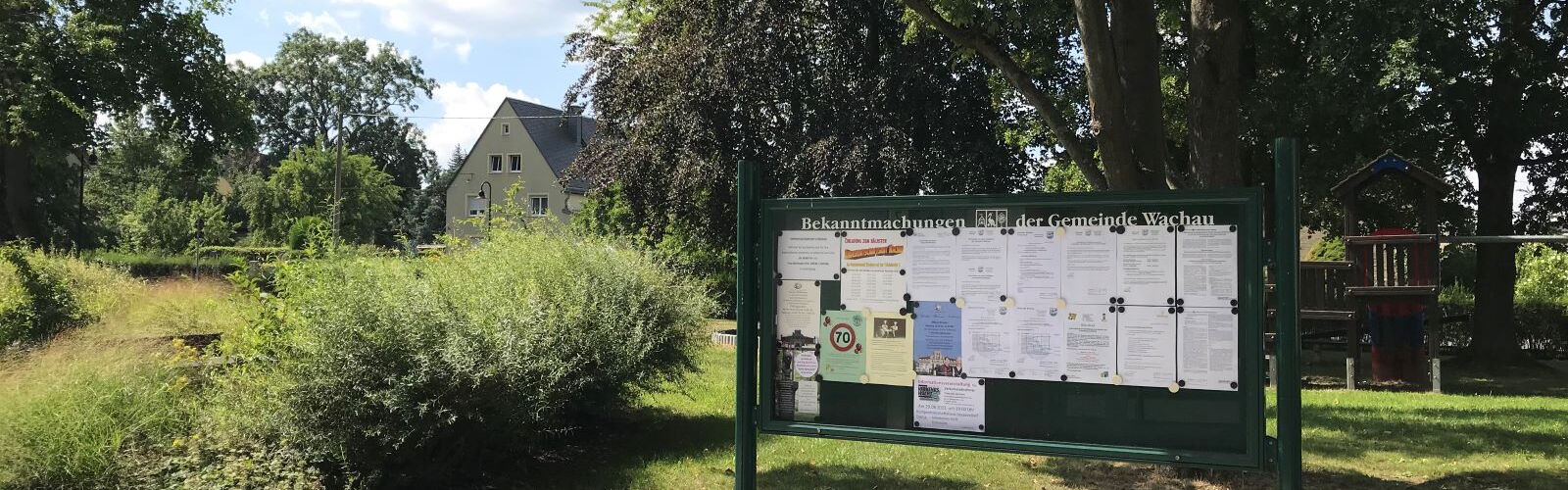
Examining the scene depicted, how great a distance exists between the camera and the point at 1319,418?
9172 mm

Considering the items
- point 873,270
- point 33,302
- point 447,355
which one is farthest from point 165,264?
point 873,270

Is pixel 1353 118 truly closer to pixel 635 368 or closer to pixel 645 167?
pixel 635 368

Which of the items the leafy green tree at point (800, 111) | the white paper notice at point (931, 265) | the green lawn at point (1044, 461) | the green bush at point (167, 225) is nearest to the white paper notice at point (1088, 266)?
the white paper notice at point (931, 265)

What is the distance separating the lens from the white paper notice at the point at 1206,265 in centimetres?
417

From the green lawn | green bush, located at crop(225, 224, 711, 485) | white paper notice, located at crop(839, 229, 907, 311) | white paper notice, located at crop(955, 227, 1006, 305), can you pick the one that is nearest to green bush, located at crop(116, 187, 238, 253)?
green bush, located at crop(225, 224, 711, 485)

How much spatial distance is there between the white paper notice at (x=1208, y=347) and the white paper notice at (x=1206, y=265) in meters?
0.05

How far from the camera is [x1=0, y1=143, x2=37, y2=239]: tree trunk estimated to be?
85.3 ft

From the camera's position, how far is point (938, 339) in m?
4.64

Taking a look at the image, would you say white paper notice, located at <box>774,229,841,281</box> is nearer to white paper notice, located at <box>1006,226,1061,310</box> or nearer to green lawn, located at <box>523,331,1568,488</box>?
white paper notice, located at <box>1006,226,1061,310</box>

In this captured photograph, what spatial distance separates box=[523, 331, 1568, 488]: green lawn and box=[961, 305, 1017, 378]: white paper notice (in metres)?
1.99

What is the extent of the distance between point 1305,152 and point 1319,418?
8.30 metres

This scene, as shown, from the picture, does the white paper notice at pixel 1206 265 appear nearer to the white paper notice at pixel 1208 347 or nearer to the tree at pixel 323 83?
the white paper notice at pixel 1208 347

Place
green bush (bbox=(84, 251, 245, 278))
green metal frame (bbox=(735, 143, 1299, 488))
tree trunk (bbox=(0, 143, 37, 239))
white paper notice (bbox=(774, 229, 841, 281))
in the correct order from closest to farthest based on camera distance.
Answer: green metal frame (bbox=(735, 143, 1299, 488)), white paper notice (bbox=(774, 229, 841, 281)), tree trunk (bbox=(0, 143, 37, 239)), green bush (bbox=(84, 251, 245, 278))

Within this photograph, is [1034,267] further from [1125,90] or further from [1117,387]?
[1125,90]
